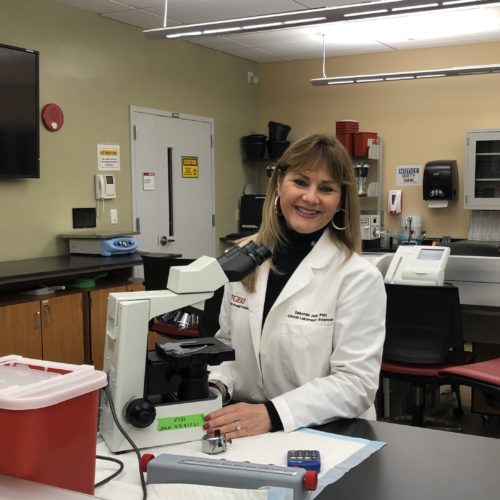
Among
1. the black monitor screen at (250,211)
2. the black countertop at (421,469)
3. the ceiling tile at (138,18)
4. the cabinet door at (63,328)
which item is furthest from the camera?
the black monitor screen at (250,211)

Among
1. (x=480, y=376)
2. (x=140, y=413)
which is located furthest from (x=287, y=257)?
(x=480, y=376)

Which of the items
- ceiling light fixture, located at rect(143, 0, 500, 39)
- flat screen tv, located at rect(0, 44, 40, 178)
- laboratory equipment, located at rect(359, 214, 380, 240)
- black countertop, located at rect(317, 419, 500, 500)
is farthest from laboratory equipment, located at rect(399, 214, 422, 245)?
black countertop, located at rect(317, 419, 500, 500)

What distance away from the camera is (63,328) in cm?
381

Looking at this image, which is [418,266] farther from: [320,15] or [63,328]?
[63,328]

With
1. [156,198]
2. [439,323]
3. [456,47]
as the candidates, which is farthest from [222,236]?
[439,323]

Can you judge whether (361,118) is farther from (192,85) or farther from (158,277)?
(158,277)

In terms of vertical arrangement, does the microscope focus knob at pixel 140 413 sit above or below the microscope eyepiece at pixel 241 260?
below

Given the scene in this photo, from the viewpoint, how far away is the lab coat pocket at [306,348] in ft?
5.31

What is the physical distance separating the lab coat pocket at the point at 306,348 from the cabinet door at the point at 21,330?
Result: 2.21 metres

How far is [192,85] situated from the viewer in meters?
5.91

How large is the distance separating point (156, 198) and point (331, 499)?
4.57 metres

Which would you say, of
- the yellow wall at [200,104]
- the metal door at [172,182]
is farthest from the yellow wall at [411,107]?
the metal door at [172,182]

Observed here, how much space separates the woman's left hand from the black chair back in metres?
1.73

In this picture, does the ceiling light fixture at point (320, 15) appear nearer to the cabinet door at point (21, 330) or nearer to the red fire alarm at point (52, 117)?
the red fire alarm at point (52, 117)
